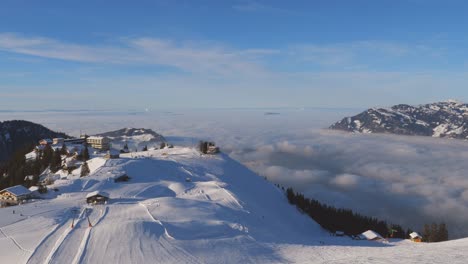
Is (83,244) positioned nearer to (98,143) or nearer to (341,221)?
(341,221)

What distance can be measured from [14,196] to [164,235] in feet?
137

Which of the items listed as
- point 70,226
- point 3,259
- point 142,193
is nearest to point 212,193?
point 142,193

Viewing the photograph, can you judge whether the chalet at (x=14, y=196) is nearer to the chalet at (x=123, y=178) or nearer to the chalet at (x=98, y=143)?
the chalet at (x=123, y=178)

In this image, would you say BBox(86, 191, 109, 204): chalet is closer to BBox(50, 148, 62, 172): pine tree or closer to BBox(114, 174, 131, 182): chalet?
BBox(114, 174, 131, 182): chalet

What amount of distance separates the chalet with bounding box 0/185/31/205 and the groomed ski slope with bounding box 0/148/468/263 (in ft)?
16.7

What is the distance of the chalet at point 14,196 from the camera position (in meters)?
67.2

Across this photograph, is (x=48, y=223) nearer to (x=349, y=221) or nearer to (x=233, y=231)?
(x=233, y=231)

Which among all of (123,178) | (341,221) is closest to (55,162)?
(123,178)

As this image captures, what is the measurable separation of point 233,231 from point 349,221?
62.7 meters

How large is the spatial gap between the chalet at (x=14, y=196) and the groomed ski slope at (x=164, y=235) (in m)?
5.10

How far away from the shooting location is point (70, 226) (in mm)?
43906

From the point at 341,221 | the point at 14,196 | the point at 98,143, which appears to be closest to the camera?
the point at 14,196

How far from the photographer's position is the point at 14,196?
67.4 m

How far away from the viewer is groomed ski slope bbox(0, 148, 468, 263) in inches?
1310
